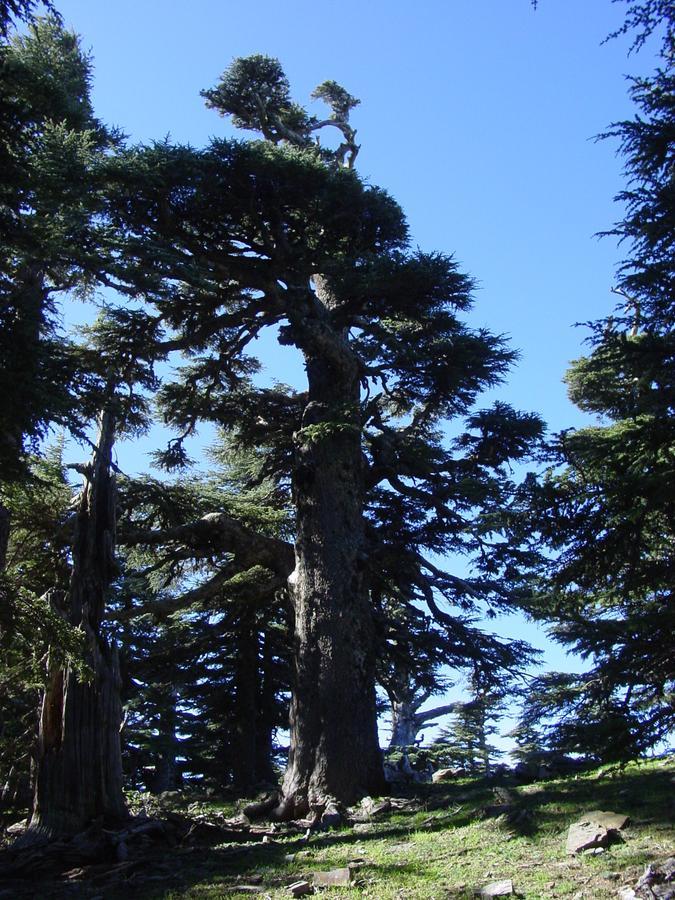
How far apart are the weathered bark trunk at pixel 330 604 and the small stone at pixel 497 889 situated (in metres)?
5.47

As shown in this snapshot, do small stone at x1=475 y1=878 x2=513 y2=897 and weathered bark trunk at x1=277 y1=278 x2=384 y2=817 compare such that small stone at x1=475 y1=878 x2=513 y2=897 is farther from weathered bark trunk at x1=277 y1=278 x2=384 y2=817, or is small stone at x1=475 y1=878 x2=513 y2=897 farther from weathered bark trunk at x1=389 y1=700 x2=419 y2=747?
weathered bark trunk at x1=389 y1=700 x2=419 y2=747

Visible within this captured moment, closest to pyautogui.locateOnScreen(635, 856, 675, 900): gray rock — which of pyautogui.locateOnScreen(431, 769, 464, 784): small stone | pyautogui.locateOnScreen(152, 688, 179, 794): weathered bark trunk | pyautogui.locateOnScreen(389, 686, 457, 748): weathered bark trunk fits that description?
pyautogui.locateOnScreen(431, 769, 464, 784): small stone

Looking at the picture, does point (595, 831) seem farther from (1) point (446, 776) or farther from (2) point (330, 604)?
(1) point (446, 776)

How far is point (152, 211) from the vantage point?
46.5 feet

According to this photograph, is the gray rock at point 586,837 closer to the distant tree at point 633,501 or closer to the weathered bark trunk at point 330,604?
the distant tree at point 633,501

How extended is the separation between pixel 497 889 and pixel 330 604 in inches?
270

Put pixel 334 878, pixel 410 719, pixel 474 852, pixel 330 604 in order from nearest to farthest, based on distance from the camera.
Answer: pixel 334 878
pixel 474 852
pixel 330 604
pixel 410 719

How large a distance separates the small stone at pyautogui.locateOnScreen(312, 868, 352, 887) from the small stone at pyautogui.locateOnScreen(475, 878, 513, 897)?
1.34 metres

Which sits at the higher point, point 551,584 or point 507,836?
point 551,584

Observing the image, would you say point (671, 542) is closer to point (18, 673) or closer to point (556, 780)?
point (556, 780)

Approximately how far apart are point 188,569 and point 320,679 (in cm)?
520

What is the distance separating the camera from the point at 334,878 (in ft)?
23.4

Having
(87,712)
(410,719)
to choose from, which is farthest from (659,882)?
(410,719)

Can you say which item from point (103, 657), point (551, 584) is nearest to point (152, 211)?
point (103, 657)
